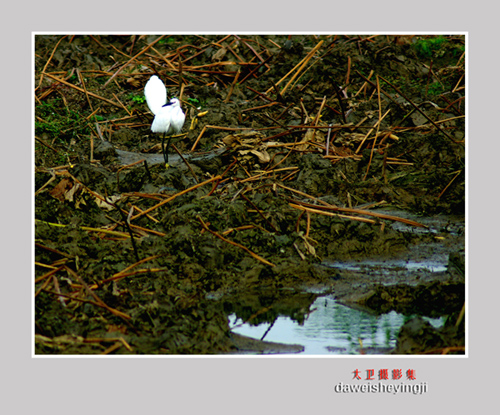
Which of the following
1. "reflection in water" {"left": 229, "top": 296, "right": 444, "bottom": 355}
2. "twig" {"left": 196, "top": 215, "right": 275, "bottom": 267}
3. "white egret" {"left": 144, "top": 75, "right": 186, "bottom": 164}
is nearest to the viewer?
"reflection in water" {"left": 229, "top": 296, "right": 444, "bottom": 355}

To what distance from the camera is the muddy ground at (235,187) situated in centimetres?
282

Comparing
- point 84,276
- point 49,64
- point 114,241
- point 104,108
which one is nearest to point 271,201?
point 114,241

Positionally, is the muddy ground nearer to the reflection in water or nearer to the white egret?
the reflection in water

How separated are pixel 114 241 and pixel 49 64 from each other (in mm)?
4253

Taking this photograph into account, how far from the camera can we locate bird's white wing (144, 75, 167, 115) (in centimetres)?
433

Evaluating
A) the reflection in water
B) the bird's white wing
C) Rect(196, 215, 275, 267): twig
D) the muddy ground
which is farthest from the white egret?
the reflection in water

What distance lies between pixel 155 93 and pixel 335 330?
97.7 inches

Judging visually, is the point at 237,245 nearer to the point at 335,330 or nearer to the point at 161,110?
the point at 335,330

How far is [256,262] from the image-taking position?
338 cm

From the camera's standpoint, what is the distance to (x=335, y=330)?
9.40 feet

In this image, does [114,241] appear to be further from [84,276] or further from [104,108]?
[104,108]

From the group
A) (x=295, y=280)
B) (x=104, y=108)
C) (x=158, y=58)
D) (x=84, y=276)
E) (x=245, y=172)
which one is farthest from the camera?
(x=158, y=58)

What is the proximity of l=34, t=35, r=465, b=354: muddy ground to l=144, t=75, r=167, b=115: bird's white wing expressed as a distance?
50cm

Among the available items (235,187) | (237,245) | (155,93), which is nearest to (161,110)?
(155,93)
